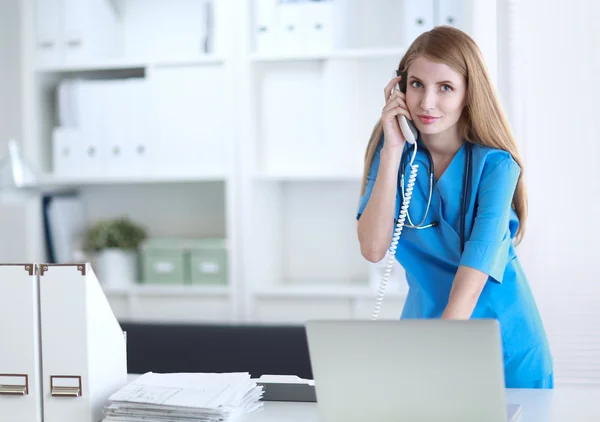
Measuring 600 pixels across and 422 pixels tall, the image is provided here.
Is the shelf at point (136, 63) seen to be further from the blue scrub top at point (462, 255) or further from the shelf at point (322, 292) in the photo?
the blue scrub top at point (462, 255)

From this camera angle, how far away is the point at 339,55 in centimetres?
320

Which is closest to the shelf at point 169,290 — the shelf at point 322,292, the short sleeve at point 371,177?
the shelf at point 322,292

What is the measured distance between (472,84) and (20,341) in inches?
43.0

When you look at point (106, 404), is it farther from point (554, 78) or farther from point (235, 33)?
point (554, 78)

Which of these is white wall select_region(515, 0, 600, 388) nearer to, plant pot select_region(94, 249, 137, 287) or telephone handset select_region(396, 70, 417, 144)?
telephone handset select_region(396, 70, 417, 144)

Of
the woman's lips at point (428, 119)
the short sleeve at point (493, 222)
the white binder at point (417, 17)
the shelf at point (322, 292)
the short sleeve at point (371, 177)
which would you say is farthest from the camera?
the shelf at point (322, 292)

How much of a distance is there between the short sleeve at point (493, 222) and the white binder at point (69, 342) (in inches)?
30.9

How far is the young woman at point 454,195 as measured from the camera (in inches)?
71.4

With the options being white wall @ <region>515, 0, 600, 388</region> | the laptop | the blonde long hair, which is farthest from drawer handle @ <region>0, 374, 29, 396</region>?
white wall @ <region>515, 0, 600, 388</region>

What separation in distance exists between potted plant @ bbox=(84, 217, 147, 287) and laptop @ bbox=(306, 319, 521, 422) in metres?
2.27

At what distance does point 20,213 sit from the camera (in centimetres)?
374

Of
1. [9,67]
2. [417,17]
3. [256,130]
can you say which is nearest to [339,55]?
[417,17]

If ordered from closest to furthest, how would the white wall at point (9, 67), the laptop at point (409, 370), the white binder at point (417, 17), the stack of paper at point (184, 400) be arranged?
the laptop at point (409, 370) < the stack of paper at point (184, 400) < the white binder at point (417, 17) < the white wall at point (9, 67)

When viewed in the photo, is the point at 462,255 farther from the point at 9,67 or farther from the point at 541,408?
the point at 9,67
